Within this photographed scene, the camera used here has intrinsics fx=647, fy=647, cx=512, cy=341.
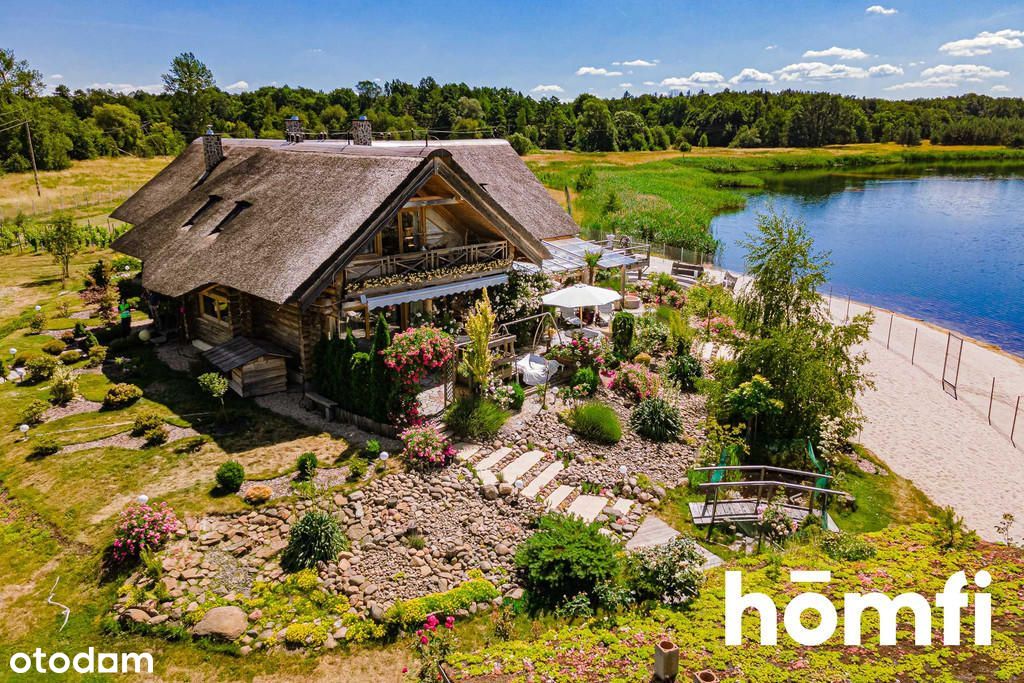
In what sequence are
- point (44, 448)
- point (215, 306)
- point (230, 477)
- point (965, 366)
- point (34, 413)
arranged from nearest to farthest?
point (230, 477), point (44, 448), point (34, 413), point (215, 306), point (965, 366)

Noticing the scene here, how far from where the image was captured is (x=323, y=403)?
17812 millimetres

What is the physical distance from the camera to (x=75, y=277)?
3278cm

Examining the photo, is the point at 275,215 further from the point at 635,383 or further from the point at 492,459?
the point at 635,383

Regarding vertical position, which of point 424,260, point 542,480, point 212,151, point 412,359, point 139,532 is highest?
point 212,151

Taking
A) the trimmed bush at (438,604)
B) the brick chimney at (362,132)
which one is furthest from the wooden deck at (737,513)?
the brick chimney at (362,132)

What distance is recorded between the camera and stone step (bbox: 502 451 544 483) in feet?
49.8

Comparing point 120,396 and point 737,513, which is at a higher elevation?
point 120,396

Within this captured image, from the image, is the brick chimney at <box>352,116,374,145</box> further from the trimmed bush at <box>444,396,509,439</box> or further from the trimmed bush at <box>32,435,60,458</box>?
the trimmed bush at <box>32,435,60,458</box>

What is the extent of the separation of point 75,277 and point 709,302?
3087 cm

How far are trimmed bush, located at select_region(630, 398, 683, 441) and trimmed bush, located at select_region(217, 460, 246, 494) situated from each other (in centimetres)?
1008

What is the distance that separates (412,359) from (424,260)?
18.0ft

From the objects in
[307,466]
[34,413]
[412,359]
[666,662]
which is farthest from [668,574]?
[34,413]

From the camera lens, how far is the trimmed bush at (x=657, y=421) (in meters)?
17.6

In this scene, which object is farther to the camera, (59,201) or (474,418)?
(59,201)
